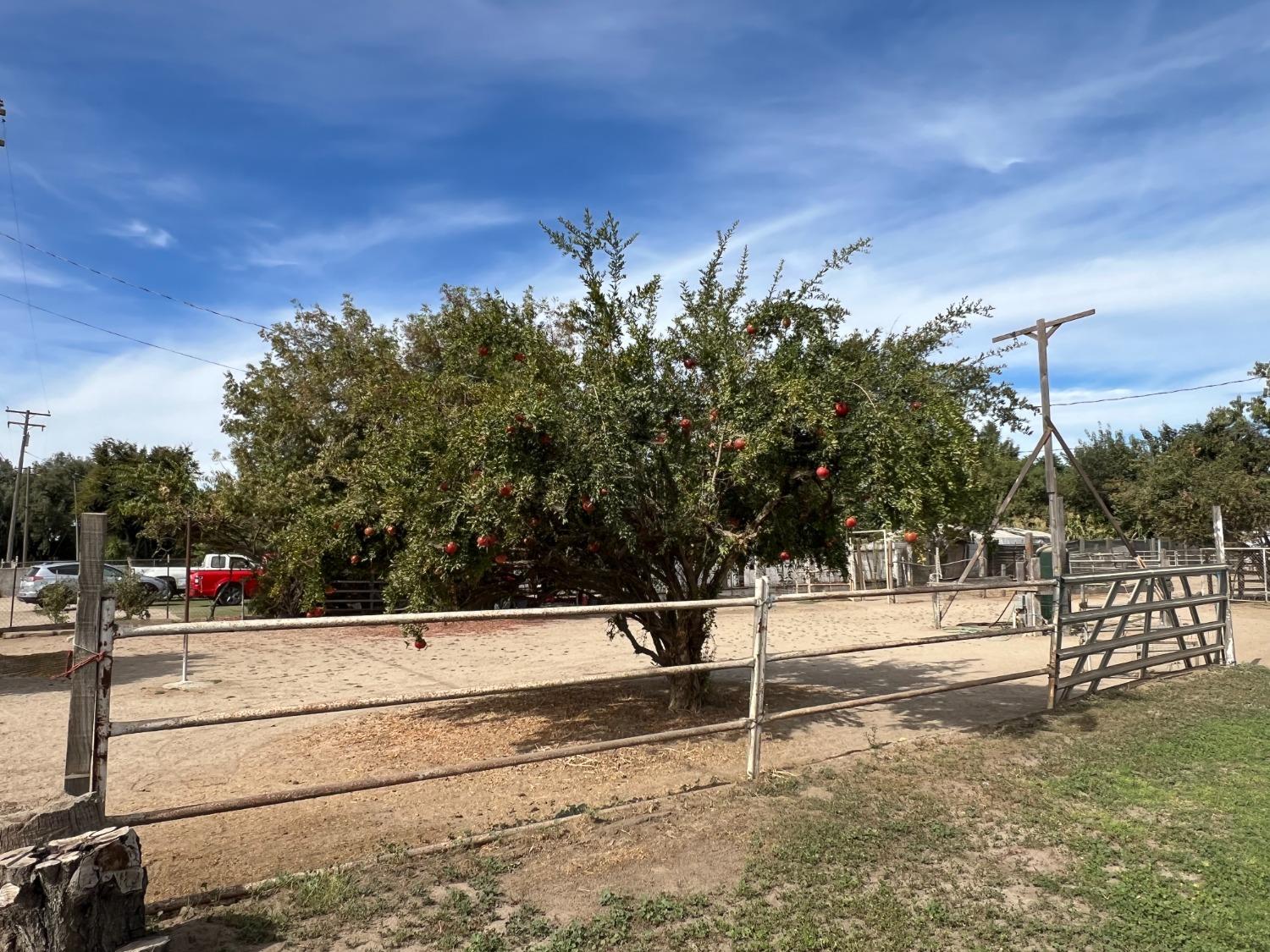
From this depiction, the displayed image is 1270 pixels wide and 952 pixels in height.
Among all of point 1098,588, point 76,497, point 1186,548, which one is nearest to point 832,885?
point 1098,588

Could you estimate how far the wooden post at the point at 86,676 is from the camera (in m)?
3.40

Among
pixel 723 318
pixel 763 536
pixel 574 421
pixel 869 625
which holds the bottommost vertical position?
pixel 869 625

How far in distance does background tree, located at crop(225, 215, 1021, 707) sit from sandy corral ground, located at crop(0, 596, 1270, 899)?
1.28 meters

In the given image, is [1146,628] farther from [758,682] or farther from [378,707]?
[378,707]

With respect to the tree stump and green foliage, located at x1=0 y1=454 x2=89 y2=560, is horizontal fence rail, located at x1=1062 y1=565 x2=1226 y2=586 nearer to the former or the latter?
the tree stump

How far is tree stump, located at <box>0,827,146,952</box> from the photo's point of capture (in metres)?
2.72

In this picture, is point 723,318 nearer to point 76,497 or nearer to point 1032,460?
point 1032,460

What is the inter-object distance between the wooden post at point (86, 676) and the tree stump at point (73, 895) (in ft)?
1.50

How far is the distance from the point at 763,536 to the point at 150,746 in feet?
18.4

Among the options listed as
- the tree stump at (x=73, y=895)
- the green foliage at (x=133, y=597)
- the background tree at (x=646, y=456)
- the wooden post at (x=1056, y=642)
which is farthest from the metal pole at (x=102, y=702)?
the green foliage at (x=133, y=597)

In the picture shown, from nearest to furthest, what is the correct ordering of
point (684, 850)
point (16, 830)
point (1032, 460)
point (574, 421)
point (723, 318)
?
point (16, 830), point (684, 850), point (574, 421), point (723, 318), point (1032, 460)

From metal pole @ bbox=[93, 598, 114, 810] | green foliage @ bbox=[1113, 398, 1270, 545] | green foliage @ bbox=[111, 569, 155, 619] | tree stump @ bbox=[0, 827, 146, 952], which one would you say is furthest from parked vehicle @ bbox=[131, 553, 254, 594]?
green foliage @ bbox=[1113, 398, 1270, 545]

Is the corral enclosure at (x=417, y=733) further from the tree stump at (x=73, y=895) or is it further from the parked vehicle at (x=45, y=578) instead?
the parked vehicle at (x=45, y=578)

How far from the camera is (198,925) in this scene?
3385mm
